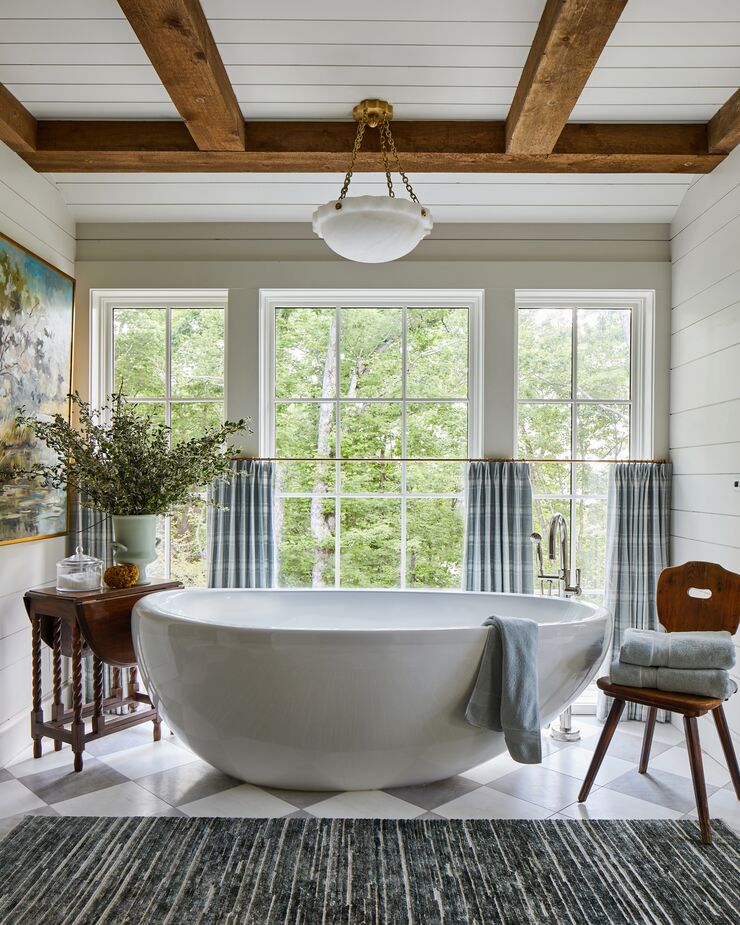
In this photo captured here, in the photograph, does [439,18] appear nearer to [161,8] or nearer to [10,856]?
[161,8]

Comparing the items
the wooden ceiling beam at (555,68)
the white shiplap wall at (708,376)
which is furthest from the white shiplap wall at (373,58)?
the white shiplap wall at (708,376)

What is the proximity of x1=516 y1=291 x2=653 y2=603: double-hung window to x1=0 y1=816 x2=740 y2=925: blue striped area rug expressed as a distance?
1.60 m

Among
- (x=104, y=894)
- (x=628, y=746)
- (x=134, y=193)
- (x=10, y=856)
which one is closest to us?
(x=104, y=894)

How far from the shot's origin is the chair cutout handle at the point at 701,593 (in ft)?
9.43

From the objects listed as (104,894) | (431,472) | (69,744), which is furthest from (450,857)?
(431,472)

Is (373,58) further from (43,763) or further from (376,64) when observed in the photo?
(43,763)

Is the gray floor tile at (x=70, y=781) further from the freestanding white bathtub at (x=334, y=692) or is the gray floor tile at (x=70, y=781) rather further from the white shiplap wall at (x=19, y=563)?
the freestanding white bathtub at (x=334, y=692)

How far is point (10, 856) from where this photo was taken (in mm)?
2260

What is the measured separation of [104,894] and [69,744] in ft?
3.46

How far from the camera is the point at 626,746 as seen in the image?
3.27 meters

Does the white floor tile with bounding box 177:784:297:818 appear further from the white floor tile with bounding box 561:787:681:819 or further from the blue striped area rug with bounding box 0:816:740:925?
the white floor tile with bounding box 561:787:681:819

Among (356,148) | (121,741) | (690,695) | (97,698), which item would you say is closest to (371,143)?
(356,148)

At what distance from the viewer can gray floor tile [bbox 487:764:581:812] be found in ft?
8.82

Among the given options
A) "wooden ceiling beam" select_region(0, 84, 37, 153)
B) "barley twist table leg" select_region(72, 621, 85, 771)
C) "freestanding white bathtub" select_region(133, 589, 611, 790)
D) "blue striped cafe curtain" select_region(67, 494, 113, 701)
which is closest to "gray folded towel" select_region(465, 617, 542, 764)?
"freestanding white bathtub" select_region(133, 589, 611, 790)
